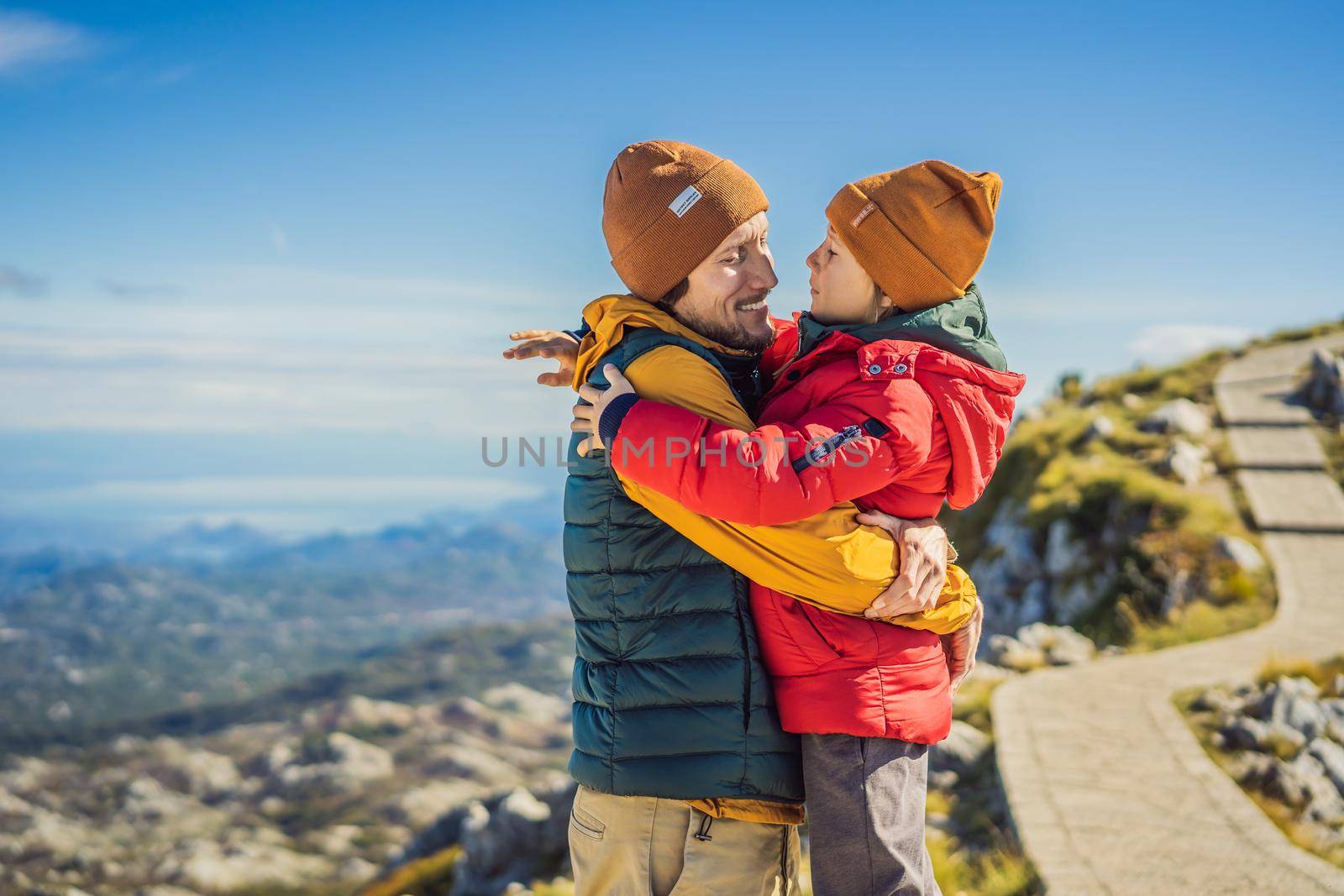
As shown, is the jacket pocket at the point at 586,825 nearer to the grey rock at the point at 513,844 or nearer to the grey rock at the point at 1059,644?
the grey rock at the point at 513,844

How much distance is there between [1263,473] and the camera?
17.1 m

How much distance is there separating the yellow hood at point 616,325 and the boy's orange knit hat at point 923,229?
1.75 feet

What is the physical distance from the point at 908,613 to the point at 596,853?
1196mm

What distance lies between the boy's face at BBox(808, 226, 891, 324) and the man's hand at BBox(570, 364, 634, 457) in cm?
76

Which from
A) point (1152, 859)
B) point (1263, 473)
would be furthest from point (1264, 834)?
point (1263, 473)

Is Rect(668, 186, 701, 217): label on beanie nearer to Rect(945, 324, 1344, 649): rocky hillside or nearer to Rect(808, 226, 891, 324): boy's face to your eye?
Rect(808, 226, 891, 324): boy's face

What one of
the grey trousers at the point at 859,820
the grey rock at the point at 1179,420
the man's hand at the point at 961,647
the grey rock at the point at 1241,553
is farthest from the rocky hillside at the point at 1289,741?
the grey rock at the point at 1179,420

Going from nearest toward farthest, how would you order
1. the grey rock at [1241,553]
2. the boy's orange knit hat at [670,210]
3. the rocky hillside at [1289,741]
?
1. the boy's orange knit hat at [670,210]
2. the rocky hillside at [1289,741]
3. the grey rock at [1241,553]

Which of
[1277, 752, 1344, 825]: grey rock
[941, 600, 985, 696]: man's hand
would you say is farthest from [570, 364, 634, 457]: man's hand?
[1277, 752, 1344, 825]: grey rock

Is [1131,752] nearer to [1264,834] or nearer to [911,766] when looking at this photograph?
[1264,834]

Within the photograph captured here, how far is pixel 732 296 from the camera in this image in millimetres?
3090

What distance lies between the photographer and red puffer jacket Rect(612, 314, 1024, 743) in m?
2.56

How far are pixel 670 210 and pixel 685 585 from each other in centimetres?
116

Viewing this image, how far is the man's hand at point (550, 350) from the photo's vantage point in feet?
11.7
